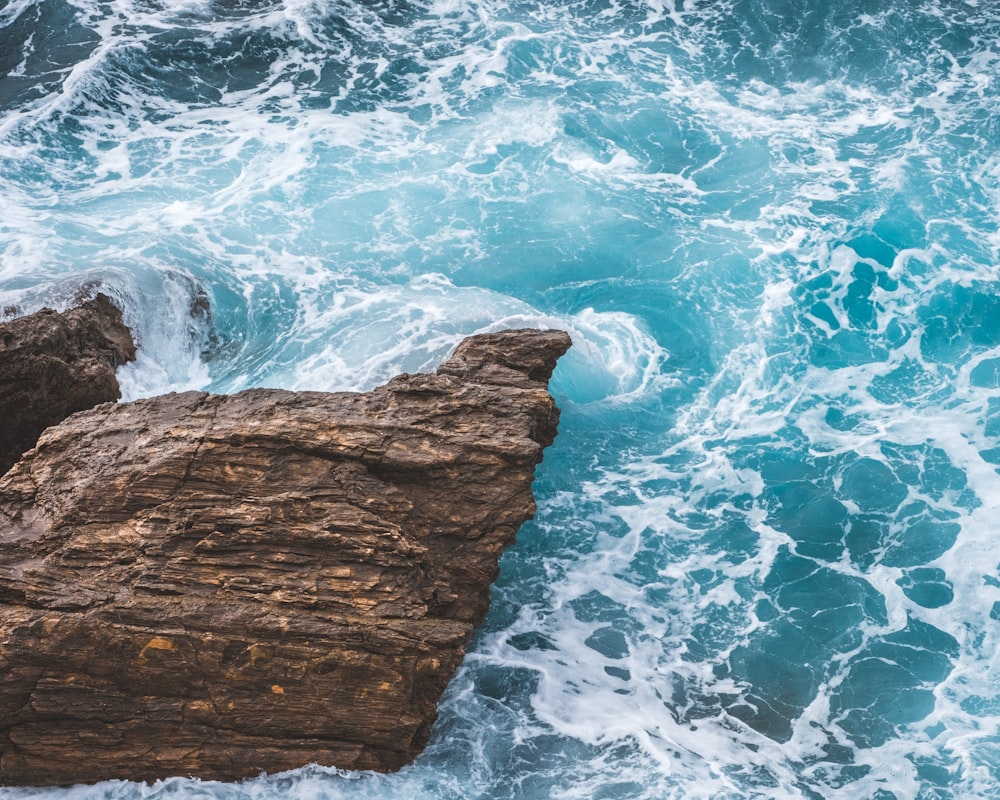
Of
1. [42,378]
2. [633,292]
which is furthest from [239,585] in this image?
[633,292]

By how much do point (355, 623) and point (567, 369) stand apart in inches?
520

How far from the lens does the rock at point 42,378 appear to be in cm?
2150

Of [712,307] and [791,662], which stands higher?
[712,307]

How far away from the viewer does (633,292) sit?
3153 centimetres

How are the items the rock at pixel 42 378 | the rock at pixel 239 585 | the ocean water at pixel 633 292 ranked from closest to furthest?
the rock at pixel 239 585 < the ocean water at pixel 633 292 < the rock at pixel 42 378

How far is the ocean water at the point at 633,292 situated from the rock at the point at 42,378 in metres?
3.64

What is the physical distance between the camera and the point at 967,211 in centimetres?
3297

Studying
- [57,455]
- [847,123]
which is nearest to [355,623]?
[57,455]

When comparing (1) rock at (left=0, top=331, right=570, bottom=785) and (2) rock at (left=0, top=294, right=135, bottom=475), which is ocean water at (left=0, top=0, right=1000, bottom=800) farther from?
(2) rock at (left=0, top=294, right=135, bottom=475)

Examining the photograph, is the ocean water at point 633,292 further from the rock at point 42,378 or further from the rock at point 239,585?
the rock at point 42,378

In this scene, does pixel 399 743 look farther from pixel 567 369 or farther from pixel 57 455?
pixel 567 369

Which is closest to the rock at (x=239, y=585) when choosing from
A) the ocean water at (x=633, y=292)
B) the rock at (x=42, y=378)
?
the ocean water at (x=633, y=292)

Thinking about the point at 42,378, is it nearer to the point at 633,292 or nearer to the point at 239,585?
the point at 239,585

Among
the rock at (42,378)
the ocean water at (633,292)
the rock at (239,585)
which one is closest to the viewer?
the rock at (239,585)
